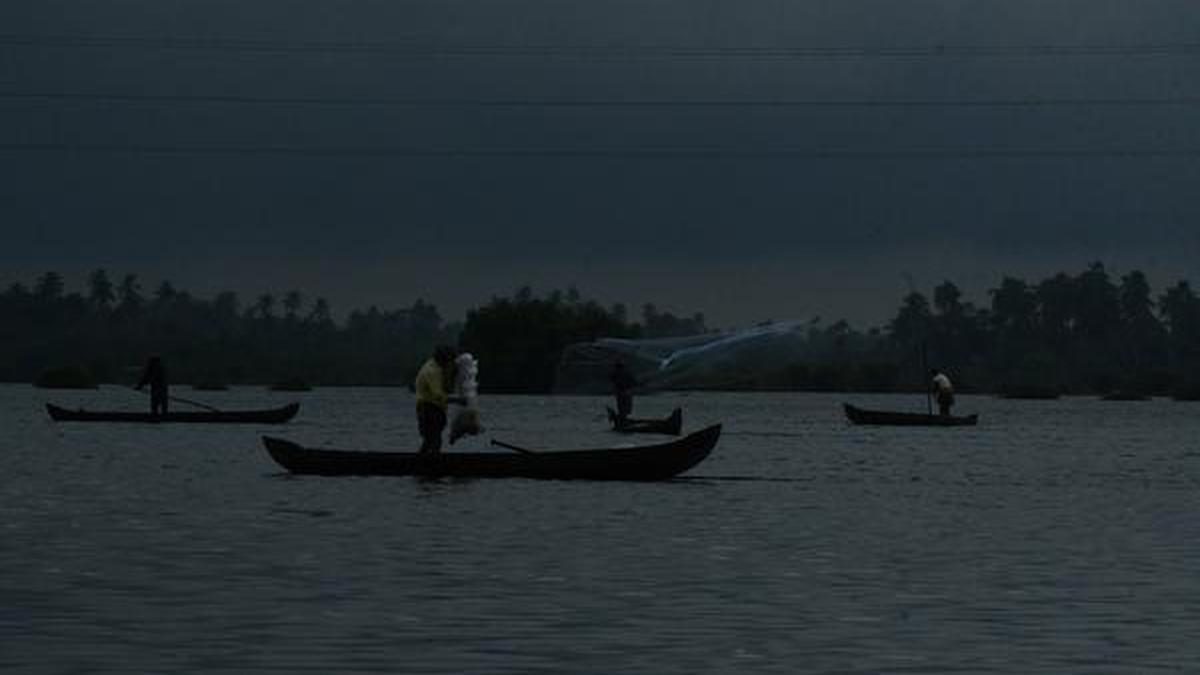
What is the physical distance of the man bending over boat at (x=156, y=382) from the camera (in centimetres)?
8344

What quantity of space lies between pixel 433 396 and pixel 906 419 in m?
62.9

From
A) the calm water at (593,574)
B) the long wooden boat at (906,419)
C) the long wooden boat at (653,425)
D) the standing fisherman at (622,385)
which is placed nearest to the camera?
the calm water at (593,574)

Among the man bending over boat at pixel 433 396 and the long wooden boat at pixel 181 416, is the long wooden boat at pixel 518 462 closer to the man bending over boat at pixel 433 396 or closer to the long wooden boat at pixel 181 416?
the man bending over boat at pixel 433 396

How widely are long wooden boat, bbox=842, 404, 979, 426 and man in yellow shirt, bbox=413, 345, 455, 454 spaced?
5923cm

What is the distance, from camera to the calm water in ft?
65.7

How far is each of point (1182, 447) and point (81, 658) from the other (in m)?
77.4

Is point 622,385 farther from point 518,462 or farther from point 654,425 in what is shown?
point 518,462

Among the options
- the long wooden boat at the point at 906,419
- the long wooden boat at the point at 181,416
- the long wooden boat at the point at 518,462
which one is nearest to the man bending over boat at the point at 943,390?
the long wooden boat at the point at 906,419

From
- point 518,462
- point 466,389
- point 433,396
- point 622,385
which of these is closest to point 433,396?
point 433,396

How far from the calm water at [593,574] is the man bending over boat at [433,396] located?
121cm

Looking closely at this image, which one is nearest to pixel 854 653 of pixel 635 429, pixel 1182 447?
pixel 635 429

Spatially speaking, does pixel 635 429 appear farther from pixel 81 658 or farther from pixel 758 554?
pixel 81 658

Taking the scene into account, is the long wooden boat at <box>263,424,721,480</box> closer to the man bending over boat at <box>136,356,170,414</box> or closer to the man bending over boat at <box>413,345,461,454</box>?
the man bending over boat at <box>413,345,461,454</box>

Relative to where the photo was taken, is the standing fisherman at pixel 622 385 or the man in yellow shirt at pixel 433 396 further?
the standing fisherman at pixel 622 385
